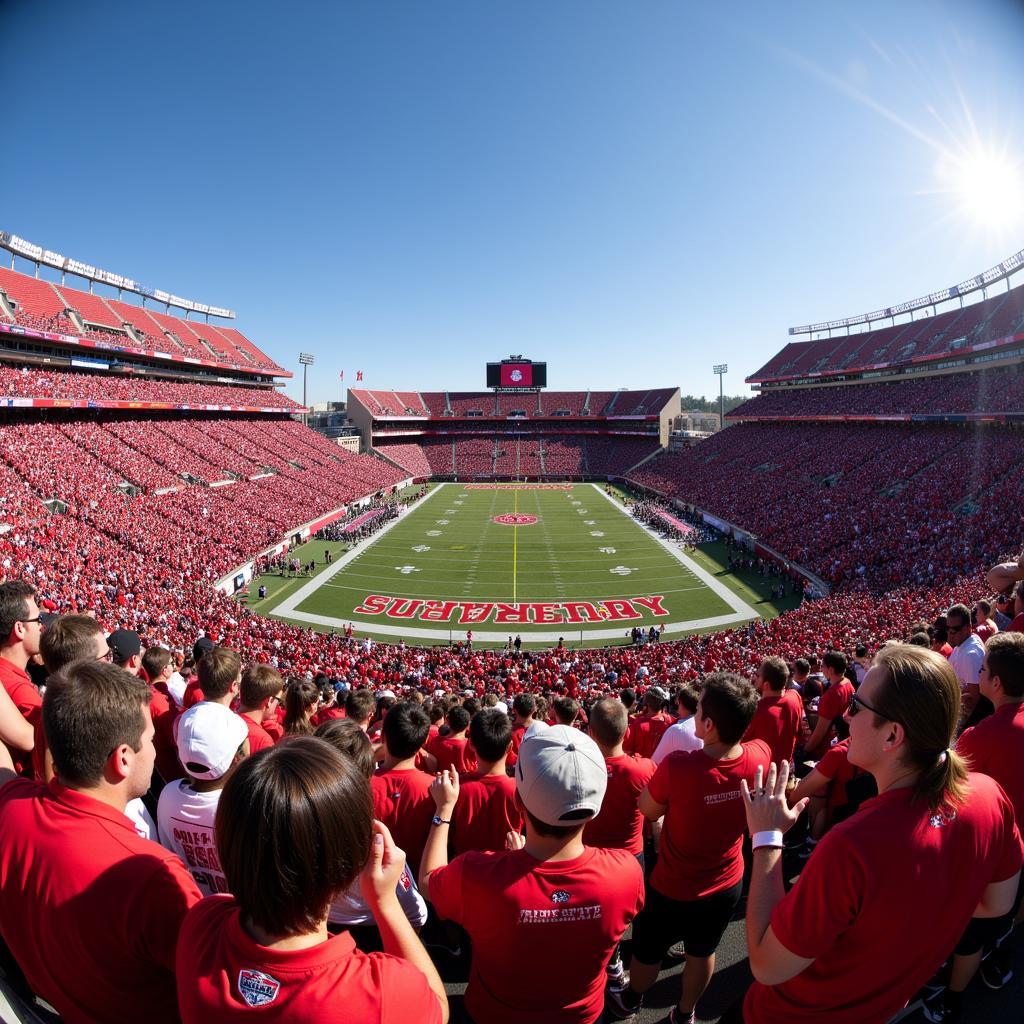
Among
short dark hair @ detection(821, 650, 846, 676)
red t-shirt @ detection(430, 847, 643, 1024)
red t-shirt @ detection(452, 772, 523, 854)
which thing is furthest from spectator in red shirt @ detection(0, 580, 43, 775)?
short dark hair @ detection(821, 650, 846, 676)

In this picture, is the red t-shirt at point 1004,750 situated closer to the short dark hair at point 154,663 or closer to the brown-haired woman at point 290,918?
the brown-haired woman at point 290,918

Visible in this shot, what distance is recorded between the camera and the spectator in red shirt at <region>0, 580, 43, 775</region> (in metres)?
3.95

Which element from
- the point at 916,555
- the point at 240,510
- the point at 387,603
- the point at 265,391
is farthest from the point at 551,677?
the point at 265,391

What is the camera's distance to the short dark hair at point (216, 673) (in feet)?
16.8

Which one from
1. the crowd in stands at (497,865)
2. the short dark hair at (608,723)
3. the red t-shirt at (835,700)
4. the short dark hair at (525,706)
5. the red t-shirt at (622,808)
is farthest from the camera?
the short dark hair at (525,706)

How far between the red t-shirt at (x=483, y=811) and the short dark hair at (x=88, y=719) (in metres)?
2.05

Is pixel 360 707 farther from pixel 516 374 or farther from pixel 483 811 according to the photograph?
pixel 516 374

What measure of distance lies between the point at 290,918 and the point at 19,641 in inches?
163

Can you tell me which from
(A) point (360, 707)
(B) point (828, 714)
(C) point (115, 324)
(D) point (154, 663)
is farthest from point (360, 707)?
(C) point (115, 324)

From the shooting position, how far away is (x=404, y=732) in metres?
3.76

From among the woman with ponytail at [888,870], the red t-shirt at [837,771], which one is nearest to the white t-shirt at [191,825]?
the woman with ponytail at [888,870]

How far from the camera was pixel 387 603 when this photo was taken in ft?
90.7

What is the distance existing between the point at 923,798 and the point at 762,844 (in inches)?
23.6

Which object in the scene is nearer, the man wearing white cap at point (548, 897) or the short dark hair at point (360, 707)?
the man wearing white cap at point (548, 897)
